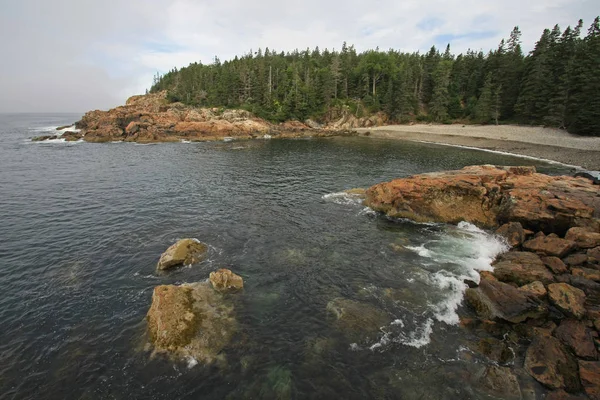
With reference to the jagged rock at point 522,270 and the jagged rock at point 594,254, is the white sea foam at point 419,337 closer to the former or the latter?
the jagged rock at point 522,270

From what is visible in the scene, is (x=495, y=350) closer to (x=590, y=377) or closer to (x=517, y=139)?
(x=590, y=377)

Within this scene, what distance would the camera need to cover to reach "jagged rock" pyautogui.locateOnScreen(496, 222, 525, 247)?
21.5 meters

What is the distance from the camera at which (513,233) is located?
2202cm

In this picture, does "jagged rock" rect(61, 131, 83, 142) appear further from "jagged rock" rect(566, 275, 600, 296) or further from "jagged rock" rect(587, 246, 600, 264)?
"jagged rock" rect(587, 246, 600, 264)

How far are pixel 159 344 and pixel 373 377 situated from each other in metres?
9.48

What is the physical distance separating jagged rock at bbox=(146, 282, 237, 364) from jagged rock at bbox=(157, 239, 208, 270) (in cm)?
382

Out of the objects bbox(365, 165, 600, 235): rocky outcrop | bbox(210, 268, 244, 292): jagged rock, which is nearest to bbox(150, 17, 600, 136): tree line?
bbox(365, 165, 600, 235): rocky outcrop

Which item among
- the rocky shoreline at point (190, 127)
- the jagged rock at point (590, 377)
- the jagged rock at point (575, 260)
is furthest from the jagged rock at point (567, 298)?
the rocky shoreline at point (190, 127)

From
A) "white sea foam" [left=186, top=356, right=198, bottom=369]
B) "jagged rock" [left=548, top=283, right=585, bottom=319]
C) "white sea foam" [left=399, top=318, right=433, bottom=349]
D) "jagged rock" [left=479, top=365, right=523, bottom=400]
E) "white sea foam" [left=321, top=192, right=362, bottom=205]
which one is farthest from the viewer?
"white sea foam" [left=321, top=192, right=362, bottom=205]

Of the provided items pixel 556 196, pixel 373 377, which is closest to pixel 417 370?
pixel 373 377

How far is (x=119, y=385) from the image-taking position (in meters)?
11.1

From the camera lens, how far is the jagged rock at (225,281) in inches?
661

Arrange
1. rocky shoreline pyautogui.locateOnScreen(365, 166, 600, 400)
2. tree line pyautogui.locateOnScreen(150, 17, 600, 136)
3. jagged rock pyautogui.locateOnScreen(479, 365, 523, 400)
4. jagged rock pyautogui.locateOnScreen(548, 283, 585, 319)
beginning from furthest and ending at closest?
1. tree line pyautogui.locateOnScreen(150, 17, 600, 136)
2. jagged rock pyautogui.locateOnScreen(548, 283, 585, 319)
3. rocky shoreline pyautogui.locateOnScreen(365, 166, 600, 400)
4. jagged rock pyautogui.locateOnScreen(479, 365, 523, 400)

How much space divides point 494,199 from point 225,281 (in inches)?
979
